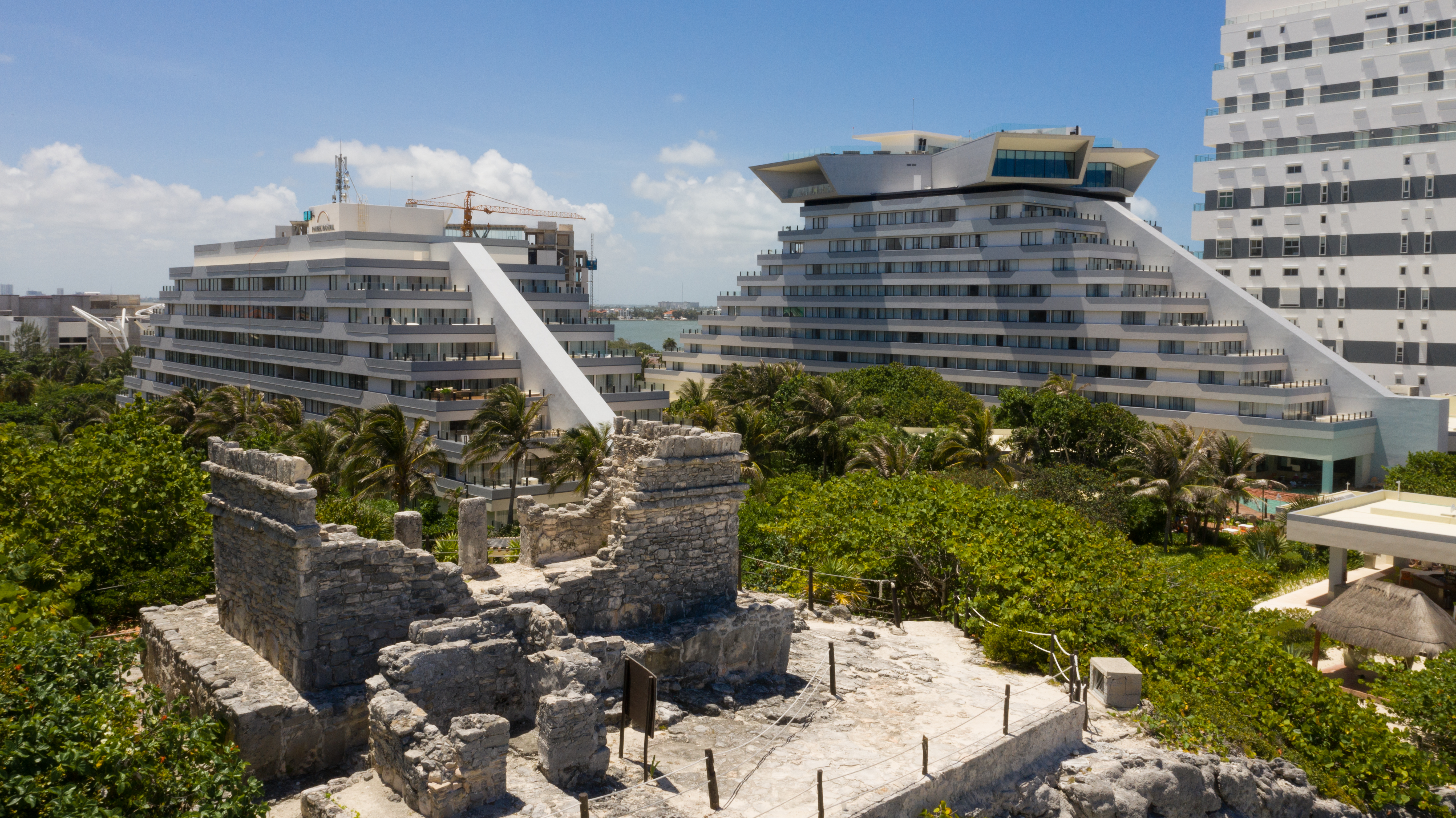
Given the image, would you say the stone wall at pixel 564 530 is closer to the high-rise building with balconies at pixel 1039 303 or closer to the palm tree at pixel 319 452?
the palm tree at pixel 319 452

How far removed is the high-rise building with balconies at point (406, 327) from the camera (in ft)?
172

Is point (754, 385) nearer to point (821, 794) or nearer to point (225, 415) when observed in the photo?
point (225, 415)

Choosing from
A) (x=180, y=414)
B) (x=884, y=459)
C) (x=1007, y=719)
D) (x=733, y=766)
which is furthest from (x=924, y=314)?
(x=733, y=766)

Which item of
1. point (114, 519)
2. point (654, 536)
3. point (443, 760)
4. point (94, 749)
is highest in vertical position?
point (654, 536)

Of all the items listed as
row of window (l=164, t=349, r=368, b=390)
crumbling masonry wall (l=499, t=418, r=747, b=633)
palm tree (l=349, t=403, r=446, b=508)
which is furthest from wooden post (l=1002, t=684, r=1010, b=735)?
row of window (l=164, t=349, r=368, b=390)

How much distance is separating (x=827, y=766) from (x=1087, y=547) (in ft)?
42.1

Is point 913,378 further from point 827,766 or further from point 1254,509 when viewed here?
point 827,766

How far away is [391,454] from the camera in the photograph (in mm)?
35969

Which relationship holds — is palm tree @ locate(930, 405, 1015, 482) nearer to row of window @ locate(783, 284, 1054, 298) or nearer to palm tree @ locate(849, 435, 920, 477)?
palm tree @ locate(849, 435, 920, 477)

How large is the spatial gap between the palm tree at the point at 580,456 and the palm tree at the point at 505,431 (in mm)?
1430

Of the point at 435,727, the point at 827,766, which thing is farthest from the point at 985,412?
the point at 435,727

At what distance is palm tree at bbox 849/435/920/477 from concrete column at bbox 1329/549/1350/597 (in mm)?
15481

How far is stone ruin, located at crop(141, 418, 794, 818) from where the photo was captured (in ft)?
44.8

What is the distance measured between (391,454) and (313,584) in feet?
69.6
